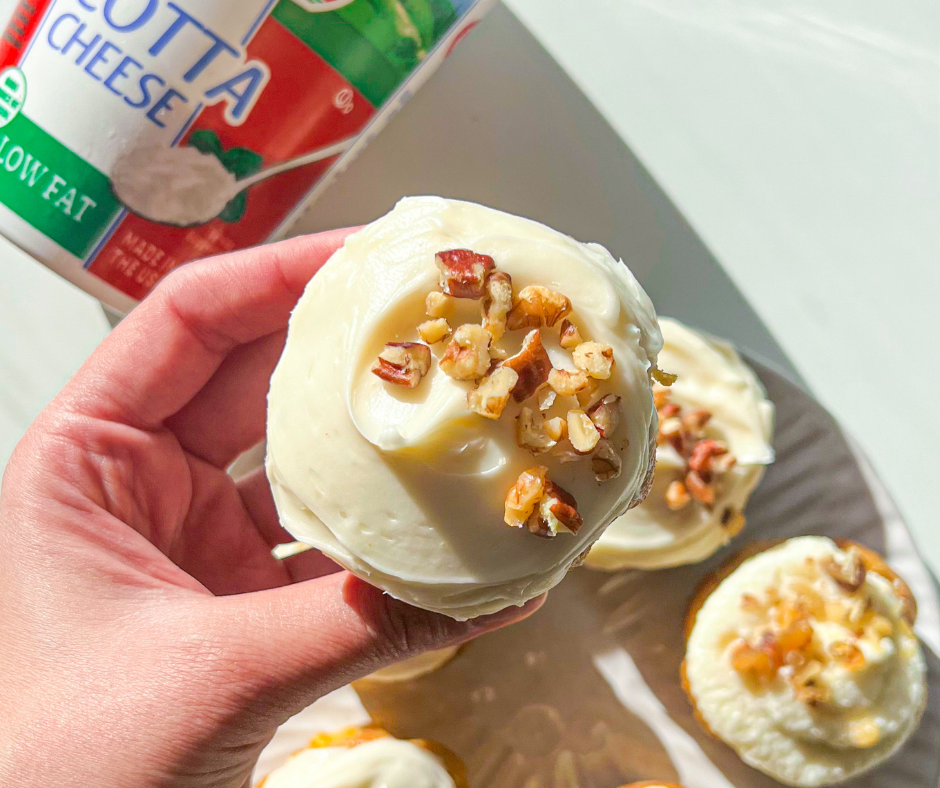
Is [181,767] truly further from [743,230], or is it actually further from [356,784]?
[743,230]

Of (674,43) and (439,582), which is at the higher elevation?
(674,43)

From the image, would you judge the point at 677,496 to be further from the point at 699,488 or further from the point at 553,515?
the point at 553,515

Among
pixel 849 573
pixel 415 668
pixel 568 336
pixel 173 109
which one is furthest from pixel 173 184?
pixel 849 573

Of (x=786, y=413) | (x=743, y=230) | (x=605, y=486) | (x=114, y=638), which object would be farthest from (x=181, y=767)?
(x=743, y=230)

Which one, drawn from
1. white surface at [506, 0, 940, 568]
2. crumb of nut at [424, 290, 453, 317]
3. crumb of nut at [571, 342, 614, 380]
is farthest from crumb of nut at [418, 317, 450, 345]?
white surface at [506, 0, 940, 568]

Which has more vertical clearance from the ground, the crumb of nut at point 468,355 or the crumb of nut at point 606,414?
the crumb of nut at point 606,414

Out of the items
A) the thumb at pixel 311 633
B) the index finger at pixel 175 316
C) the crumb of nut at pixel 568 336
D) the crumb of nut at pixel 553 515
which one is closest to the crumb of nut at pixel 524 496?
the crumb of nut at pixel 553 515

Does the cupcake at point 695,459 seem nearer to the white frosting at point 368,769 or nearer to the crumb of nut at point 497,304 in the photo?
the white frosting at point 368,769
